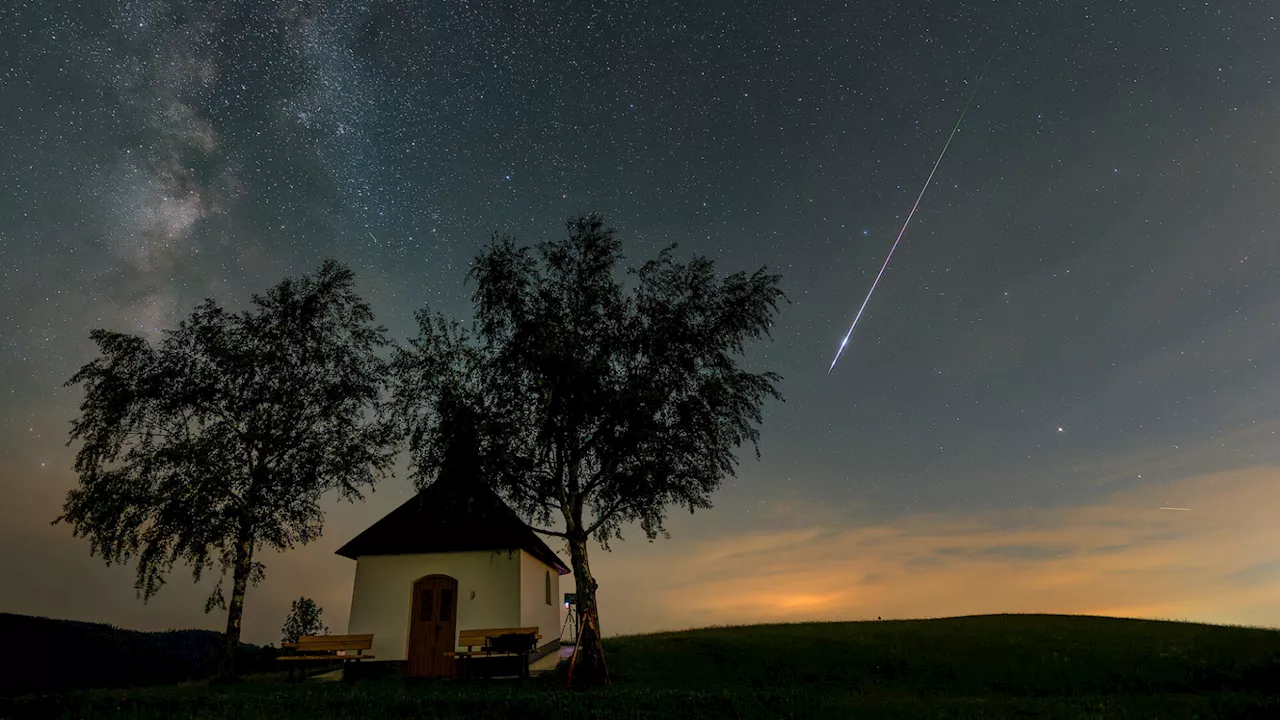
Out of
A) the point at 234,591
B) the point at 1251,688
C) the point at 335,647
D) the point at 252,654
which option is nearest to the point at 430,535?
the point at 335,647

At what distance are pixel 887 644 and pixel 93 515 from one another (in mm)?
29889

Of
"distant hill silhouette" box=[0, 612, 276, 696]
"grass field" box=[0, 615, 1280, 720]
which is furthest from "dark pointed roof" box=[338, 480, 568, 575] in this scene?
"distant hill silhouette" box=[0, 612, 276, 696]

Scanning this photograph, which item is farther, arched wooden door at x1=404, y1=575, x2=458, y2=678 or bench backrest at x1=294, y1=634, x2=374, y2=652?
arched wooden door at x1=404, y1=575, x2=458, y2=678

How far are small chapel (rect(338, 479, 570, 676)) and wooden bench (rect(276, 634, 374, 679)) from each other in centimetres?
175

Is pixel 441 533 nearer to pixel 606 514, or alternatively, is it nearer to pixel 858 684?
pixel 606 514

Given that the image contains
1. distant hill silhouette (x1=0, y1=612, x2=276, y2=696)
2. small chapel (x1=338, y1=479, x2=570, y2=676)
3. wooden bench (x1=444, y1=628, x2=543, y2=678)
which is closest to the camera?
wooden bench (x1=444, y1=628, x2=543, y2=678)

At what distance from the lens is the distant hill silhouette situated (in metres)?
46.6

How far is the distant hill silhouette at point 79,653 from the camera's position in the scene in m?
46.6

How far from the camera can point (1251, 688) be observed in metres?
20.3

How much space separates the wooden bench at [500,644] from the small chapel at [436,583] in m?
1.71

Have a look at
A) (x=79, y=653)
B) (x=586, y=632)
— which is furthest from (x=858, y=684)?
(x=79, y=653)

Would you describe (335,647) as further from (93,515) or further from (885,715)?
(885,715)

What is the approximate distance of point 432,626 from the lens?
91.5 ft

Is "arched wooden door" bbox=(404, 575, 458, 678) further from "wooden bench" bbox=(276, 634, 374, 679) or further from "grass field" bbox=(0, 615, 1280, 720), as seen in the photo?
"grass field" bbox=(0, 615, 1280, 720)
